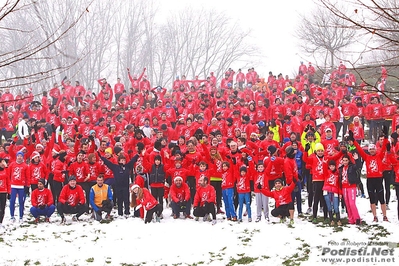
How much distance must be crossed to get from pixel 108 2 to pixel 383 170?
37666 millimetres

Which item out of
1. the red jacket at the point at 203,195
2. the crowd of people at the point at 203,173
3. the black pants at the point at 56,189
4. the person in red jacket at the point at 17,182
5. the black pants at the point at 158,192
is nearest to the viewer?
the crowd of people at the point at 203,173

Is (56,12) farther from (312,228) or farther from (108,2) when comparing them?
(312,228)

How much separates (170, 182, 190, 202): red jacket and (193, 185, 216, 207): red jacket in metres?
0.40

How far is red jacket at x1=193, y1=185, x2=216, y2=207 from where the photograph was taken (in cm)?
1241

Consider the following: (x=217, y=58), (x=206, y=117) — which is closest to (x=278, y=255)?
(x=206, y=117)

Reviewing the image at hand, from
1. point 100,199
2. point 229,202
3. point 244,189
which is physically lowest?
point 229,202

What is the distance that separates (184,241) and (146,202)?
2.10 meters

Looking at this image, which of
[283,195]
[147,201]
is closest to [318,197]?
[283,195]

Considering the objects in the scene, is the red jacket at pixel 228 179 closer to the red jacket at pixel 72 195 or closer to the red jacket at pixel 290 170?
the red jacket at pixel 290 170

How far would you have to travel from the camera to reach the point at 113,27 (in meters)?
46.2

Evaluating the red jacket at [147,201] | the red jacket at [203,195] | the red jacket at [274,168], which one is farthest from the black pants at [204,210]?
the red jacket at [274,168]

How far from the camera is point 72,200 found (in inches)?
507

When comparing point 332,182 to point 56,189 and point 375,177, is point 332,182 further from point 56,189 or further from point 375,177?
point 56,189

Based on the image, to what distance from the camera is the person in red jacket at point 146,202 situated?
12.5 m
